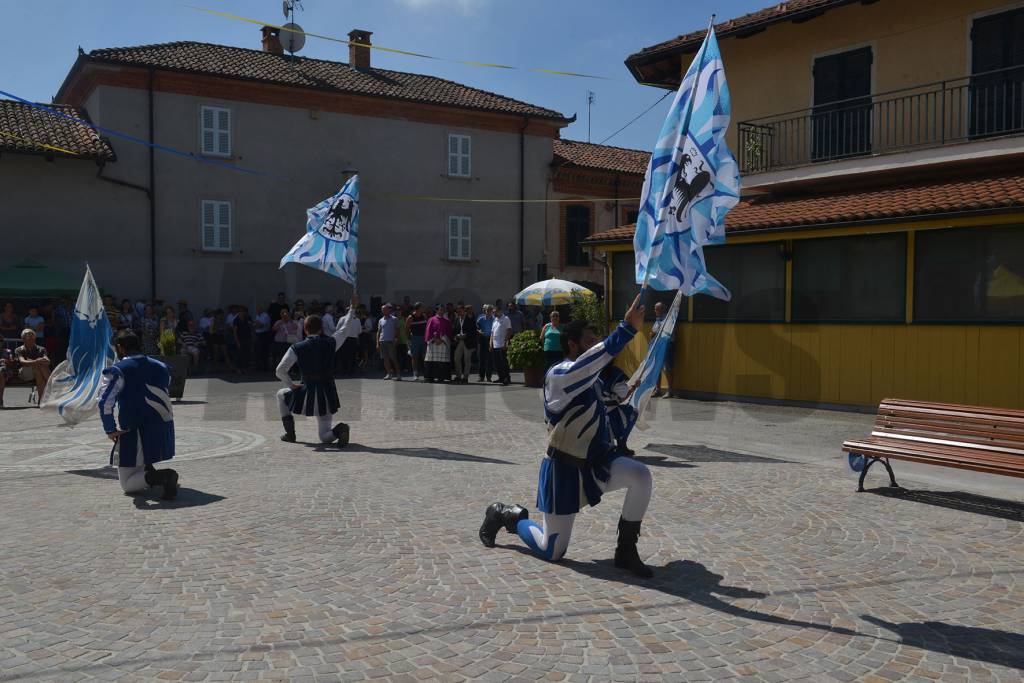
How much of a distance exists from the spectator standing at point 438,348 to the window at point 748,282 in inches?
243

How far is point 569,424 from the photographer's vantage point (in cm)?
553

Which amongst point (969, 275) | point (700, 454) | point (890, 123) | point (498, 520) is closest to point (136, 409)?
point (498, 520)

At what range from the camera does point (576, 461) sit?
556 centimetres

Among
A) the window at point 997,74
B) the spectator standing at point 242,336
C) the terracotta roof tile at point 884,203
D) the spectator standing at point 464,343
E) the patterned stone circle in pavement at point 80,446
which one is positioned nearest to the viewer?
the patterned stone circle in pavement at point 80,446

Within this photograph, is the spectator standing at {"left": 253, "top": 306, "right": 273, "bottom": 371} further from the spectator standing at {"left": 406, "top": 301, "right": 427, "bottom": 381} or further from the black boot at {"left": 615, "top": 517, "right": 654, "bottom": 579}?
the black boot at {"left": 615, "top": 517, "right": 654, "bottom": 579}

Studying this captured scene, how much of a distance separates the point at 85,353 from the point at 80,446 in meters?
1.30

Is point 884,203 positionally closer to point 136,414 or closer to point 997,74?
point 997,74

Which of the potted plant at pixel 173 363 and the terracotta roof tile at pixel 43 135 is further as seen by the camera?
the terracotta roof tile at pixel 43 135

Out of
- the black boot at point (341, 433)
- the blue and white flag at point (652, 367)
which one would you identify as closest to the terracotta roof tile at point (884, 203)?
the blue and white flag at point (652, 367)

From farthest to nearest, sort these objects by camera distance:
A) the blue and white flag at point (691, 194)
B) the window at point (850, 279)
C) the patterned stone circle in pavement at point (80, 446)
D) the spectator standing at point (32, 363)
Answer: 1. the spectator standing at point (32, 363)
2. the window at point (850, 279)
3. the patterned stone circle in pavement at point (80, 446)
4. the blue and white flag at point (691, 194)

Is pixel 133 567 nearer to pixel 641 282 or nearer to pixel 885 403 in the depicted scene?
pixel 641 282

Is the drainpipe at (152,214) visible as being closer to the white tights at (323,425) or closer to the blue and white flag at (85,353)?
the blue and white flag at (85,353)

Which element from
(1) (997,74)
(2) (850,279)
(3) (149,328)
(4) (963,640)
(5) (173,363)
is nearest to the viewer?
(4) (963,640)

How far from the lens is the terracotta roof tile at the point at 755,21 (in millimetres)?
16469
